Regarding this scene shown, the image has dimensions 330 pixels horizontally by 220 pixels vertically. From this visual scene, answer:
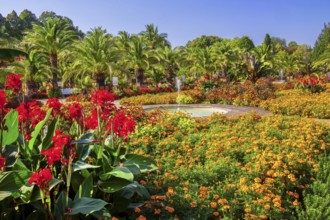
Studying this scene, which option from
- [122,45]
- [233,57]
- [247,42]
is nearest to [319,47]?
[247,42]

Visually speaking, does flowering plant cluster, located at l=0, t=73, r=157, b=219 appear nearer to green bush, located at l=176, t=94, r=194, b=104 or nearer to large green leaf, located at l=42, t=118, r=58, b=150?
large green leaf, located at l=42, t=118, r=58, b=150

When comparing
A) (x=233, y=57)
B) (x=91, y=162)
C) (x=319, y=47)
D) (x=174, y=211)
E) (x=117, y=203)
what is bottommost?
(x=174, y=211)

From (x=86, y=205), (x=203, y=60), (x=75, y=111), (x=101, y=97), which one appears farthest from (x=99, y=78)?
(x=86, y=205)

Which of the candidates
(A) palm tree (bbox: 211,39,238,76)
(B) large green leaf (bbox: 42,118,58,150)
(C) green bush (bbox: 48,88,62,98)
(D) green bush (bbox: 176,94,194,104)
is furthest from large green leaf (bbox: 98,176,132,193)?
(A) palm tree (bbox: 211,39,238,76)

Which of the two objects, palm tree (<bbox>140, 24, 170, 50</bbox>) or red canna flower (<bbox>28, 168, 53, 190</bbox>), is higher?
palm tree (<bbox>140, 24, 170, 50</bbox>)

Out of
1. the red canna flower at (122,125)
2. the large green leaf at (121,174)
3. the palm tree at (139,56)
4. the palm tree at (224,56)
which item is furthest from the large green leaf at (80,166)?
the palm tree at (224,56)

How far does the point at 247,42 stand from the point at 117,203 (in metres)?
80.8

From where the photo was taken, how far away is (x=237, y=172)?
552 centimetres

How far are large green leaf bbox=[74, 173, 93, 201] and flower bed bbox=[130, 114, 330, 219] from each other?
2.91 ft

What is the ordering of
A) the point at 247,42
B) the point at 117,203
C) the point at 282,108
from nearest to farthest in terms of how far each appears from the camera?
1. the point at 117,203
2. the point at 282,108
3. the point at 247,42

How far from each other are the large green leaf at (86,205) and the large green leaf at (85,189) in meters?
0.12

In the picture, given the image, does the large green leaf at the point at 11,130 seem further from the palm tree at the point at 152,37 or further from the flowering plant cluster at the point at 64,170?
the palm tree at the point at 152,37

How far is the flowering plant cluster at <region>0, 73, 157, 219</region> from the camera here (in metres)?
2.72

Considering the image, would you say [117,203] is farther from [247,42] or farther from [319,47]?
[247,42]
